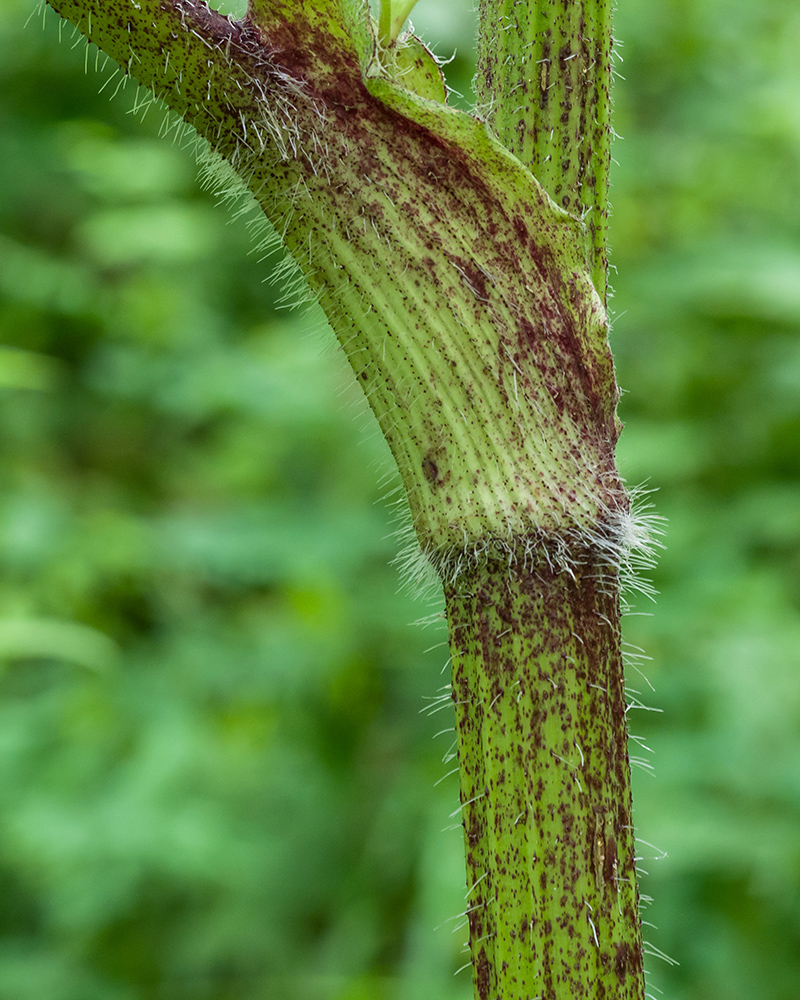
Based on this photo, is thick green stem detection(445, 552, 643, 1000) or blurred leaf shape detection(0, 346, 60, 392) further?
blurred leaf shape detection(0, 346, 60, 392)

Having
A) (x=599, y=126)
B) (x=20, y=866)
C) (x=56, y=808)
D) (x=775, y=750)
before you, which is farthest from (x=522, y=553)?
(x=20, y=866)

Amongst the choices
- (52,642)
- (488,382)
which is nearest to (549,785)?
(488,382)

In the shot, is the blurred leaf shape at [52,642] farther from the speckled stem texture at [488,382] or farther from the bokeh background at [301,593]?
the speckled stem texture at [488,382]

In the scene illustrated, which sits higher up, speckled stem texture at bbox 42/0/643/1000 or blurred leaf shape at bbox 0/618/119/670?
blurred leaf shape at bbox 0/618/119/670

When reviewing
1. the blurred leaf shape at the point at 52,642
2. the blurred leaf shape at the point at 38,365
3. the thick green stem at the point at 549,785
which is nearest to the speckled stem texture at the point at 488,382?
the thick green stem at the point at 549,785

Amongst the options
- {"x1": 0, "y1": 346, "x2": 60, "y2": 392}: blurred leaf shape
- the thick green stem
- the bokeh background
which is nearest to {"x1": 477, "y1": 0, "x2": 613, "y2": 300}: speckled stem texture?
the thick green stem

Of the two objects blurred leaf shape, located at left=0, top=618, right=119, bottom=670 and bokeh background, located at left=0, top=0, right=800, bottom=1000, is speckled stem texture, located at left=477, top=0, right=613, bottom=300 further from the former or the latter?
blurred leaf shape, located at left=0, top=618, right=119, bottom=670

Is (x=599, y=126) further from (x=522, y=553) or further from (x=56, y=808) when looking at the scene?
(x=56, y=808)
